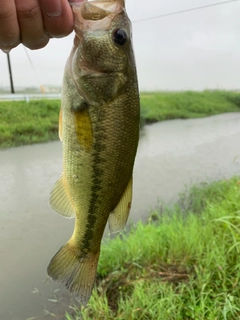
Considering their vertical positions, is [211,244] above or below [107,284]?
above

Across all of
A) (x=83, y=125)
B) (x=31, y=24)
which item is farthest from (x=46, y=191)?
(x=31, y=24)

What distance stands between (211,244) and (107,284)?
33.2 inches

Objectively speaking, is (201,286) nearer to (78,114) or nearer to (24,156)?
(78,114)

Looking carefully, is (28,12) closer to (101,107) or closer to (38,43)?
(38,43)

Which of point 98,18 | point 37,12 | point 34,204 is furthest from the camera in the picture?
point 34,204

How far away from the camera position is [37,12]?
2.52 ft

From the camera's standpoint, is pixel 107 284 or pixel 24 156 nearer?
pixel 107 284

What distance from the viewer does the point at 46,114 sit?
709cm

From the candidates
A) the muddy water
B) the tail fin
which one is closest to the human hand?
the tail fin

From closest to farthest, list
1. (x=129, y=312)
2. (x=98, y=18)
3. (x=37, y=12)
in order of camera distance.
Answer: (x=37, y=12)
(x=98, y=18)
(x=129, y=312)

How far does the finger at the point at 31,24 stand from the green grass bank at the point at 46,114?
532 cm

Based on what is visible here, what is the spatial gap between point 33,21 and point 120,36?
0.84 ft

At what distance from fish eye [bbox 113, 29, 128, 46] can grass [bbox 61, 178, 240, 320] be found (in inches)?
63.6

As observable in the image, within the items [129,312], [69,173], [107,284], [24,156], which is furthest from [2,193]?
[69,173]
